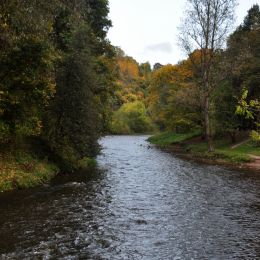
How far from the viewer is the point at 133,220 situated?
15758 millimetres

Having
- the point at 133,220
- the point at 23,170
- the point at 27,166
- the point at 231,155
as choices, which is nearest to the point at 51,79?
the point at 27,166

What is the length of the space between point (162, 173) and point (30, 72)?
12.9 meters

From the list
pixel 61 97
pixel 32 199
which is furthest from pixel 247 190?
pixel 61 97

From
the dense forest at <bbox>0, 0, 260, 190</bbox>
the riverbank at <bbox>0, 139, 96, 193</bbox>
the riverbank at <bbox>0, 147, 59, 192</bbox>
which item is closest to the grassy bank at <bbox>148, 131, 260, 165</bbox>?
the dense forest at <bbox>0, 0, 260, 190</bbox>

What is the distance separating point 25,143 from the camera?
90.2ft

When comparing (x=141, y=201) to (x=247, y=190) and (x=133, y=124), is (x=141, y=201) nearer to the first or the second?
(x=247, y=190)

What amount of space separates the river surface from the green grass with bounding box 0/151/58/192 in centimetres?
102

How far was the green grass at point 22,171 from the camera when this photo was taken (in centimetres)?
2120

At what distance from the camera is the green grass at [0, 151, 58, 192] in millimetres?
21203

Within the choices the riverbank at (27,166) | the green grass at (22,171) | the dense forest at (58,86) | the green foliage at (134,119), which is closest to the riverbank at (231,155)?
the dense forest at (58,86)

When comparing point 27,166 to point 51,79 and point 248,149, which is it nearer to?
point 51,79

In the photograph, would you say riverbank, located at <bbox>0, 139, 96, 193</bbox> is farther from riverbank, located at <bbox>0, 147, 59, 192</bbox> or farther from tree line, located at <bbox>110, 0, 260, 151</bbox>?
tree line, located at <bbox>110, 0, 260, 151</bbox>

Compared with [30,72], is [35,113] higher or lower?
lower

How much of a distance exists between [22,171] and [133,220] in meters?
9.72
